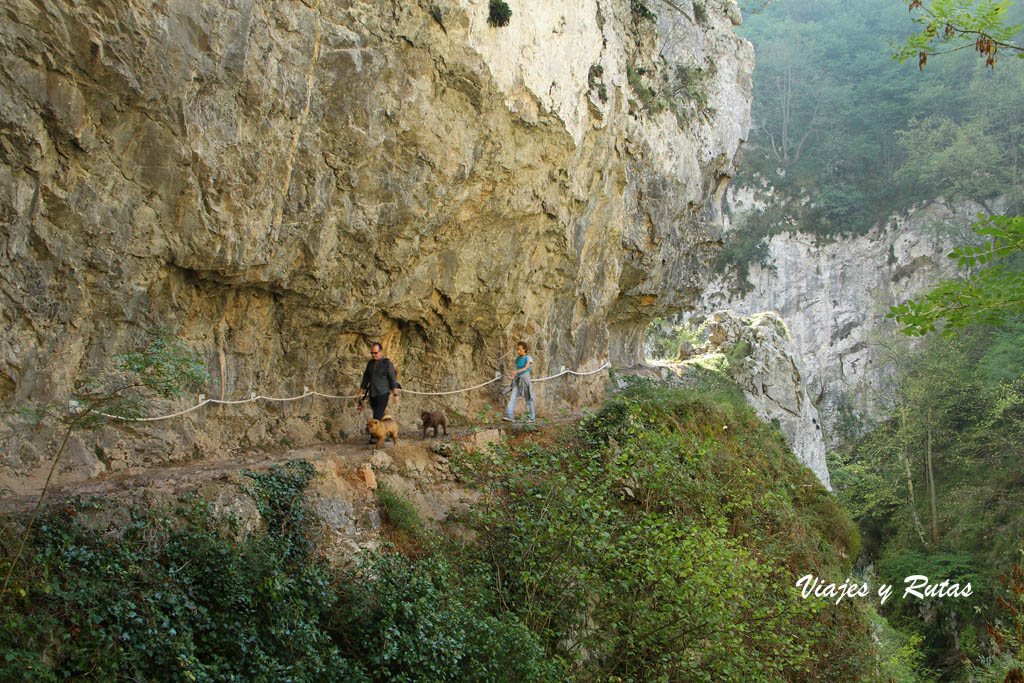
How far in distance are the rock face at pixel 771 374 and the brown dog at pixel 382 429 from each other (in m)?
16.4

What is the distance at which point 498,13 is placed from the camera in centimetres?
1123

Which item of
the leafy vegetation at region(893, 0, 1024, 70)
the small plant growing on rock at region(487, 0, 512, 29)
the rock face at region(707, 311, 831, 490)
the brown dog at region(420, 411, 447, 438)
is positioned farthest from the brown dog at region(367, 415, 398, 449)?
the rock face at region(707, 311, 831, 490)

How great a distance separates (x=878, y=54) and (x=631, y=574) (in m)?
50.5

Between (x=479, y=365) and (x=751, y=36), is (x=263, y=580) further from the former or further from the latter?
(x=751, y=36)

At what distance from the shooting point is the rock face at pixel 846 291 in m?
37.2

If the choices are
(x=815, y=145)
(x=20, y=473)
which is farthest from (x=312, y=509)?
(x=815, y=145)

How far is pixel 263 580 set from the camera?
6.72m

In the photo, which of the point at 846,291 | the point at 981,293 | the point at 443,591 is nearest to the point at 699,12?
the point at 981,293

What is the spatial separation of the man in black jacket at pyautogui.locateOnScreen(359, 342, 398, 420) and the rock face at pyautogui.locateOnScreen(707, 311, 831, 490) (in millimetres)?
16205

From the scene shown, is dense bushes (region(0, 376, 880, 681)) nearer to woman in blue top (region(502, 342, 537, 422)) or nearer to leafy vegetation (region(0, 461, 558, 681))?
leafy vegetation (region(0, 461, 558, 681))

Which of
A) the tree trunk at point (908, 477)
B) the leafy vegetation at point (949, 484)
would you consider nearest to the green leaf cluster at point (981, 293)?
the leafy vegetation at point (949, 484)

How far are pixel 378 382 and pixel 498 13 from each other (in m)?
5.49

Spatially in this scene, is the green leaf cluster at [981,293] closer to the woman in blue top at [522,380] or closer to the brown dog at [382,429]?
the brown dog at [382,429]

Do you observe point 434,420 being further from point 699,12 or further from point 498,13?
point 699,12
